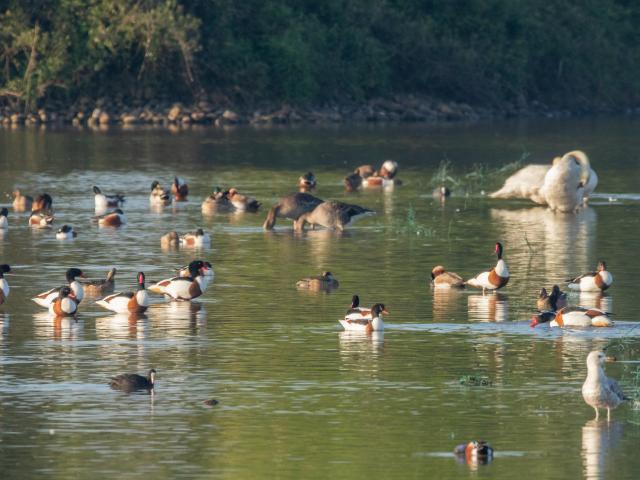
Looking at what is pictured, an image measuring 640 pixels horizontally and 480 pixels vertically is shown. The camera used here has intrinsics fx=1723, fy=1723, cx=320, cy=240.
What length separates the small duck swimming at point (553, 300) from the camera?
88.0ft

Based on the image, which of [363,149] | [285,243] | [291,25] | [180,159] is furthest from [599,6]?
[285,243]

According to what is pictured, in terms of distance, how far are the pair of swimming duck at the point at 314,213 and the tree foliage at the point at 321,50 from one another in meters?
46.6

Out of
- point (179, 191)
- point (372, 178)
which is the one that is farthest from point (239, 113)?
point (179, 191)

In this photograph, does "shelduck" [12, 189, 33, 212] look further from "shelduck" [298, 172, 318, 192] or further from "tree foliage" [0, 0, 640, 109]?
"tree foliage" [0, 0, 640, 109]

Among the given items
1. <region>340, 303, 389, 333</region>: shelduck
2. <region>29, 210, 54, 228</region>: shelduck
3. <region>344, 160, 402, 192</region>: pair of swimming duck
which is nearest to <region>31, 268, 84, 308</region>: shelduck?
<region>340, 303, 389, 333</region>: shelduck

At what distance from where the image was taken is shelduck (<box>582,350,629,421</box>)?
747 inches

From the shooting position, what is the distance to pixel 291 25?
9719cm

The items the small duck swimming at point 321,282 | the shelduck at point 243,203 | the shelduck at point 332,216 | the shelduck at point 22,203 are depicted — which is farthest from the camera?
the shelduck at point 243,203

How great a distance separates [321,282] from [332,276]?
118 cm

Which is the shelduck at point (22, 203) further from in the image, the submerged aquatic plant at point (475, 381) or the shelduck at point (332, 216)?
the submerged aquatic plant at point (475, 381)

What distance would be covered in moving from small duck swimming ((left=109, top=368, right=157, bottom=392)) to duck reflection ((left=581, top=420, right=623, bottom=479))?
17.1 ft

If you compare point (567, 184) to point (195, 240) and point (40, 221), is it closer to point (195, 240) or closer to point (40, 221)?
point (195, 240)

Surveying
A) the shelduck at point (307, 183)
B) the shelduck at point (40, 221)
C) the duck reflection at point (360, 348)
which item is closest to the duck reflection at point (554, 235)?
the duck reflection at point (360, 348)

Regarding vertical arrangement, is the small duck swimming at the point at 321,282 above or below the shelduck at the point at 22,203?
below
